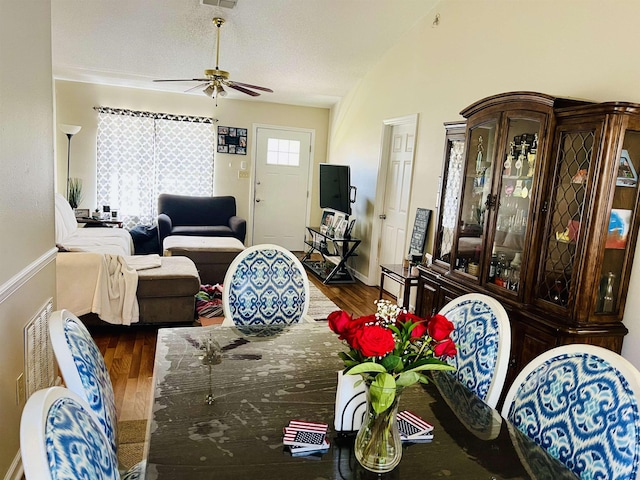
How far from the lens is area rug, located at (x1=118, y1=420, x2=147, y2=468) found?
6.72 feet

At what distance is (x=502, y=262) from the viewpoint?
2.71 metres

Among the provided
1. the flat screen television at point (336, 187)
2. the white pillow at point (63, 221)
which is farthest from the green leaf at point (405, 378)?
the flat screen television at point (336, 187)

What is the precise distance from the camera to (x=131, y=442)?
2197 millimetres

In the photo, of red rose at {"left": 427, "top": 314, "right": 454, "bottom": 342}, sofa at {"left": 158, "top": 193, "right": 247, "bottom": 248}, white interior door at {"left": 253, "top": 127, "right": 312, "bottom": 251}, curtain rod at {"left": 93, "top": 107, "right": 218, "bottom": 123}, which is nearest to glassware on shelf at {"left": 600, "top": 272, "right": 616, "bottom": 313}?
red rose at {"left": 427, "top": 314, "right": 454, "bottom": 342}

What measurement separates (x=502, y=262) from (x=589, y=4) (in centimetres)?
157

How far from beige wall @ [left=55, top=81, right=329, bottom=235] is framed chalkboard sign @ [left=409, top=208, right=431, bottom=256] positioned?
338 cm

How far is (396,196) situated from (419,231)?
0.91 metres

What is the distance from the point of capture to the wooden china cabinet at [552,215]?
6.95 ft

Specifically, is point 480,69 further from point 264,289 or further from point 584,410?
point 584,410

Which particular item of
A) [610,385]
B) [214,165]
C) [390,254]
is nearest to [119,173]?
[214,165]

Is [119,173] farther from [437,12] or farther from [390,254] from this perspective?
[437,12]

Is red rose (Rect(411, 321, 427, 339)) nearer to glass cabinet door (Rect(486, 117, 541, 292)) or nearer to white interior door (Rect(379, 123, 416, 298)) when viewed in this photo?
glass cabinet door (Rect(486, 117, 541, 292))

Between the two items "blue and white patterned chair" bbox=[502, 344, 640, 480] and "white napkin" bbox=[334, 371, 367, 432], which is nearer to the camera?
"blue and white patterned chair" bbox=[502, 344, 640, 480]

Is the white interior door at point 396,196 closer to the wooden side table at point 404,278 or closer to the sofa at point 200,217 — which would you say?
the wooden side table at point 404,278
